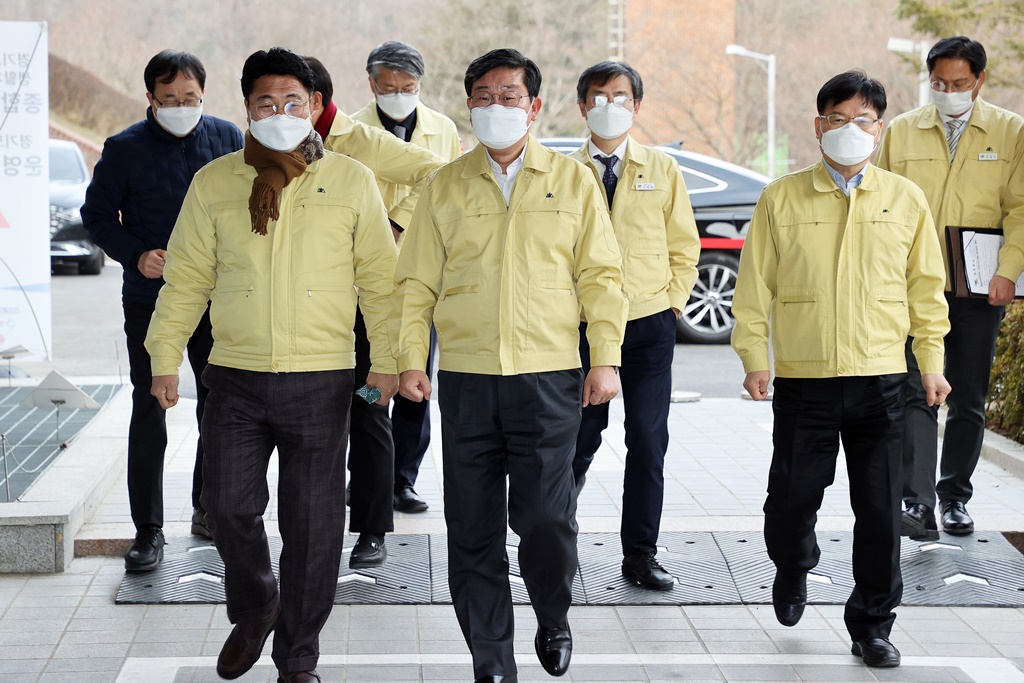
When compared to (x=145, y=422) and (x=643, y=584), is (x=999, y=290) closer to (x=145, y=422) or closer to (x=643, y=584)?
(x=643, y=584)

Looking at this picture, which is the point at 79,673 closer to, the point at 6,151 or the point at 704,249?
the point at 6,151

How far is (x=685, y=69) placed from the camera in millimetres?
54250

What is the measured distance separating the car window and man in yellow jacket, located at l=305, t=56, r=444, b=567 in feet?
57.3

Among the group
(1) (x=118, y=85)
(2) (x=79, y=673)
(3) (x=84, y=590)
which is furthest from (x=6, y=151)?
(1) (x=118, y=85)

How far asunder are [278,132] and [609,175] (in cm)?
160

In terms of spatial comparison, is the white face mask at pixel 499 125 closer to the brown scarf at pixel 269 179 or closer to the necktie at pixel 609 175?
the brown scarf at pixel 269 179

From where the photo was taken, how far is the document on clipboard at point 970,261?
5535 mm

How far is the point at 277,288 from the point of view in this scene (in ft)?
13.4

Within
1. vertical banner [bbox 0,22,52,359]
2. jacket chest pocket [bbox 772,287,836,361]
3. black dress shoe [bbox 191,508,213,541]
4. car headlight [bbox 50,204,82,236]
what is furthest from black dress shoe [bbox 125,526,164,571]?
car headlight [bbox 50,204,82,236]

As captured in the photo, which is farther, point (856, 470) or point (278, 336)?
point (856, 470)

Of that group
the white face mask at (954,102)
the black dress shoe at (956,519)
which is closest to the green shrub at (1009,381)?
the black dress shoe at (956,519)

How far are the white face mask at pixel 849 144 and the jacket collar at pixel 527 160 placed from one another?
38.3 inches

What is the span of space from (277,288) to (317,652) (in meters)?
1.15

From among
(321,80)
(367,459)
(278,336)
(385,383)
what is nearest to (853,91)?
(385,383)
